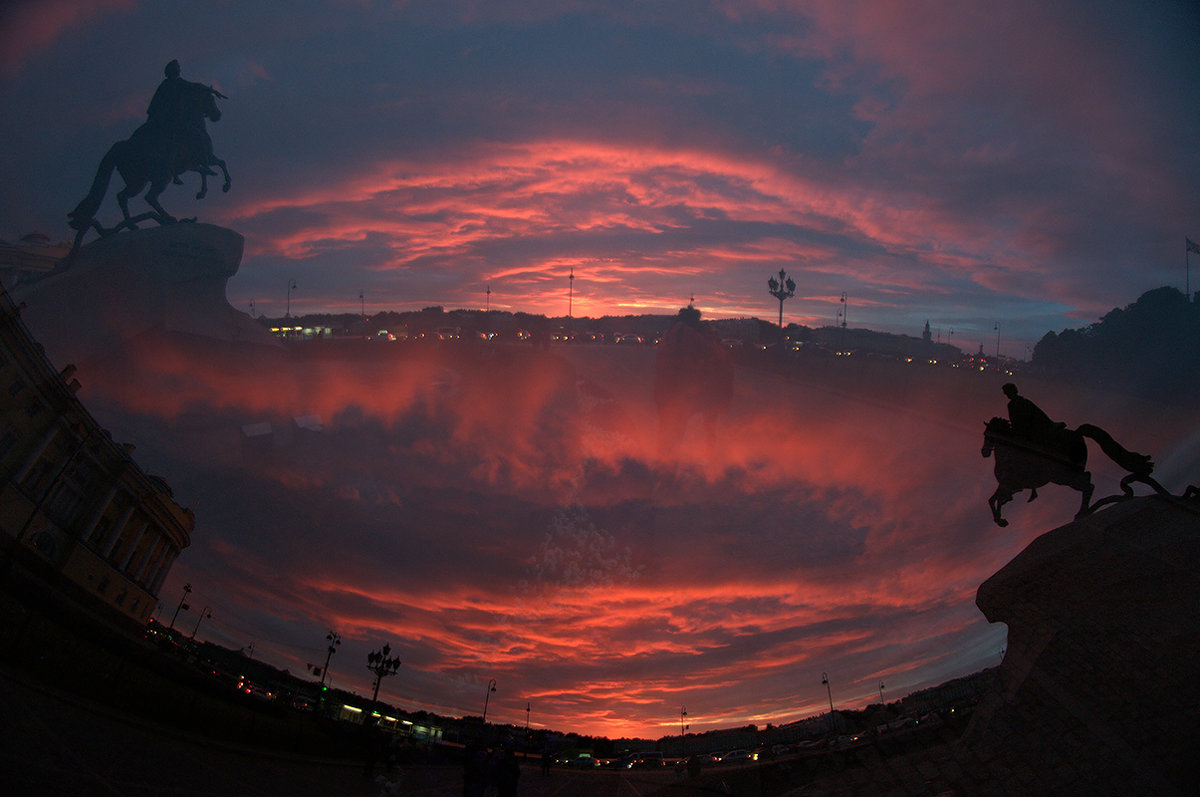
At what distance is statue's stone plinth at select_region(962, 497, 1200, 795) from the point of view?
355 cm

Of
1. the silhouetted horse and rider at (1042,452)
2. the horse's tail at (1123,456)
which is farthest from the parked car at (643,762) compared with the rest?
the horse's tail at (1123,456)

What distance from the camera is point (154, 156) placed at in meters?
17.8

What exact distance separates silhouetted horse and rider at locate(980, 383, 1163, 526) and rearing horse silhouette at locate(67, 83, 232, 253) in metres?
22.9

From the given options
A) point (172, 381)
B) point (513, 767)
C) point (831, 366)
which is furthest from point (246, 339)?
point (831, 366)

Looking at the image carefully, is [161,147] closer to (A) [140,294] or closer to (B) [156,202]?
(B) [156,202]

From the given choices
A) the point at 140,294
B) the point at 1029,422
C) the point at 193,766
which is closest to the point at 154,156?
the point at 140,294

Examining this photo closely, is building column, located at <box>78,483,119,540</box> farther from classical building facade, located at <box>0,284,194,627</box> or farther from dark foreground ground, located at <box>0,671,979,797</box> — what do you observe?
dark foreground ground, located at <box>0,671,979,797</box>

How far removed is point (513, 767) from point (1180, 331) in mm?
21338

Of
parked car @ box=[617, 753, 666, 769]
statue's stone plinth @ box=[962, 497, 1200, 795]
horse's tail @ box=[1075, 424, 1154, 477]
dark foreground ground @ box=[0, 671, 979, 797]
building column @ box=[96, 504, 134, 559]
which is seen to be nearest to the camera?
statue's stone plinth @ box=[962, 497, 1200, 795]

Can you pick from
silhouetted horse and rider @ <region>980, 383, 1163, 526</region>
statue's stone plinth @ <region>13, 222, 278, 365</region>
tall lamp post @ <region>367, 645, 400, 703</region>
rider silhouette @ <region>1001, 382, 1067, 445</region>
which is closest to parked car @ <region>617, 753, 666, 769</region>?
tall lamp post @ <region>367, 645, 400, 703</region>

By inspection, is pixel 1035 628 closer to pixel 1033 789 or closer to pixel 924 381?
pixel 1033 789

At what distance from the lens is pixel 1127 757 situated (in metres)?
3.56

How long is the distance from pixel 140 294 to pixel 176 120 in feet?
19.5

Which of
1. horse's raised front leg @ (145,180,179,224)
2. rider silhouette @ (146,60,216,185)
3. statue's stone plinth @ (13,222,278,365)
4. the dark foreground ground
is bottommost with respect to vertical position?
the dark foreground ground
